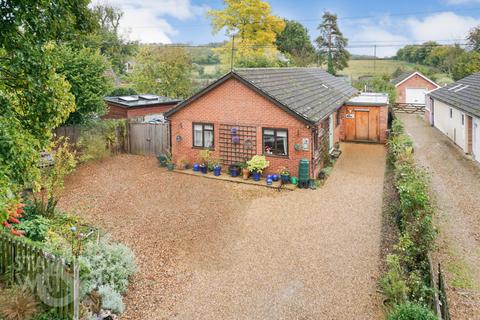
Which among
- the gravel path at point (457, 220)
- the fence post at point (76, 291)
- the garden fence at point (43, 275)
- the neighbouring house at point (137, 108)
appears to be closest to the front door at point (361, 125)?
the gravel path at point (457, 220)

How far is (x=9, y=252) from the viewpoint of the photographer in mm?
8398

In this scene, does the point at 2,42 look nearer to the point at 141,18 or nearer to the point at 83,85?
the point at 83,85

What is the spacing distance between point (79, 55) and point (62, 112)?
14723 millimetres

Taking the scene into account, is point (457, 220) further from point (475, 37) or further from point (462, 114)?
point (475, 37)

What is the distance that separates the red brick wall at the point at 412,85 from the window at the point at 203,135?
131 ft

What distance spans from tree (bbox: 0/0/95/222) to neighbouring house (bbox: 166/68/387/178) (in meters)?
11.2

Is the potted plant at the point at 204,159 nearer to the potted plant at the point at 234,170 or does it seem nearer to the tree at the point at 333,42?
the potted plant at the point at 234,170

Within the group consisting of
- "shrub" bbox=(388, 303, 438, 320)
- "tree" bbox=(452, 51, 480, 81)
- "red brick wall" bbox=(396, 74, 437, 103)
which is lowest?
"shrub" bbox=(388, 303, 438, 320)

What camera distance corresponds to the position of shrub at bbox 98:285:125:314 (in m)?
8.12

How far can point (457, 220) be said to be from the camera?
1302cm

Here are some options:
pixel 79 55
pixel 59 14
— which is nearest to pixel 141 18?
pixel 79 55

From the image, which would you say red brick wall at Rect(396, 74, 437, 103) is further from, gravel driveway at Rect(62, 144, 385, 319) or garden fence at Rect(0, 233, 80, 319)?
garden fence at Rect(0, 233, 80, 319)

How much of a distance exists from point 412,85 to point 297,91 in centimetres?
3634

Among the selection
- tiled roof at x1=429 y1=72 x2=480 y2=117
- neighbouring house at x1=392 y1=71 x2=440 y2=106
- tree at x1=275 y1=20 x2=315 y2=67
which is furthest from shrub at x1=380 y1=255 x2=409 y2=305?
tree at x1=275 y1=20 x2=315 y2=67
